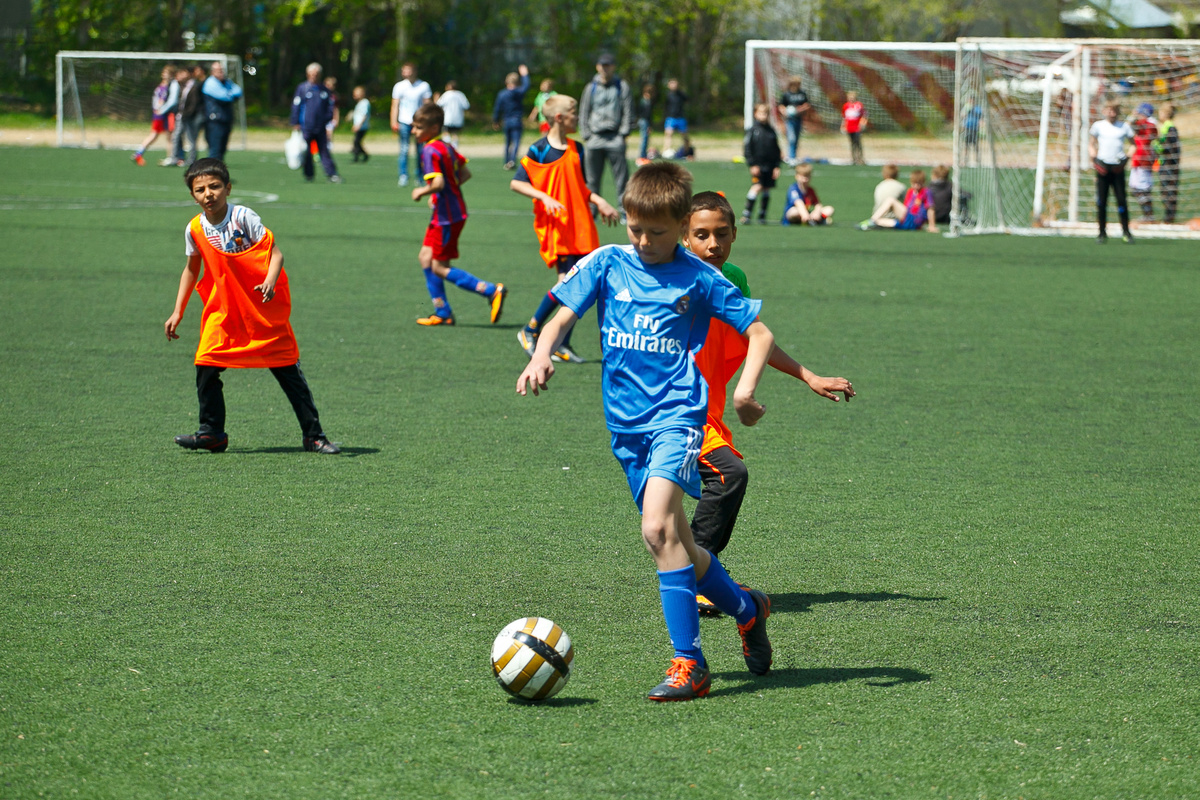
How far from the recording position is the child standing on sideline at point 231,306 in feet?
21.8

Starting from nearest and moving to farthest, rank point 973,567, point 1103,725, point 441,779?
1. point 441,779
2. point 1103,725
3. point 973,567

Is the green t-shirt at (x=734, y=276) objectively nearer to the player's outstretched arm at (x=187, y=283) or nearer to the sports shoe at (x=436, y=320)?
the player's outstretched arm at (x=187, y=283)

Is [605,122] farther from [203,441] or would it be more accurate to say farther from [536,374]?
[536,374]

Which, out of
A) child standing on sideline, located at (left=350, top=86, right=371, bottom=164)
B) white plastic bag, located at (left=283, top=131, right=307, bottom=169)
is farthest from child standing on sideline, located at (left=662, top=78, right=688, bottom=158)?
white plastic bag, located at (left=283, top=131, right=307, bottom=169)

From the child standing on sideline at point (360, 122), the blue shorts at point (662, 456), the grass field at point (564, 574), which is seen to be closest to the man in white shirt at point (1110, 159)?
the grass field at point (564, 574)

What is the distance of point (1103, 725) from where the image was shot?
3666mm

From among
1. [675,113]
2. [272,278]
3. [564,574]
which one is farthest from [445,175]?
[675,113]

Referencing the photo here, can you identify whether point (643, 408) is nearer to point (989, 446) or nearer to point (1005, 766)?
point (1005, 766)

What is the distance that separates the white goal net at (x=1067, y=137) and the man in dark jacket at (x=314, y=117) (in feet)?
39.4

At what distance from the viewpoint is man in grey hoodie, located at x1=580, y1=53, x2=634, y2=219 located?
15.9 meters

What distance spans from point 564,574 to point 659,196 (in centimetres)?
182

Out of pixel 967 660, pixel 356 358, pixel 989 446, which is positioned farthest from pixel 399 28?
pixel 967 660

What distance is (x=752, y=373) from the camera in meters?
3.83

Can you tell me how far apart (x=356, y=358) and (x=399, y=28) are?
126ft
